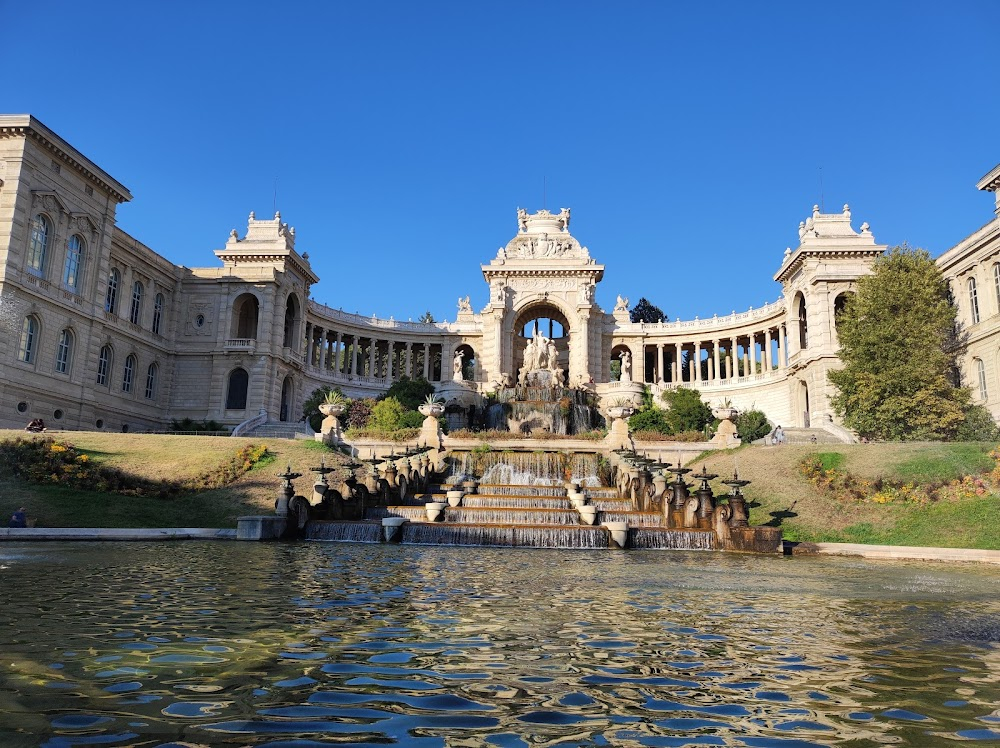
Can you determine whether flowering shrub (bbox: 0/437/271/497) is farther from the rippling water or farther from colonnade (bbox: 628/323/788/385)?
colonnade (bbox: 628/323/788/385)

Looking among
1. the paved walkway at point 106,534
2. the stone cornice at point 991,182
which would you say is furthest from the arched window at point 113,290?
the stone cornice at point 991,182

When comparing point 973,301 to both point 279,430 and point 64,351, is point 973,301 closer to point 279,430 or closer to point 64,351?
point 279,430

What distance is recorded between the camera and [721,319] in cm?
7412

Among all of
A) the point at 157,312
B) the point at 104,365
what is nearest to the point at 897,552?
the point at 104,365

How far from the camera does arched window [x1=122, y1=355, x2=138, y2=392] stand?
5294 centimetres

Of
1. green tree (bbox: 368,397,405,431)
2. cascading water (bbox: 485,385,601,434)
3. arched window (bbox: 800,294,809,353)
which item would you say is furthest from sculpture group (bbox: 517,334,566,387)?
arched window (bbox: 800,294,809,353)

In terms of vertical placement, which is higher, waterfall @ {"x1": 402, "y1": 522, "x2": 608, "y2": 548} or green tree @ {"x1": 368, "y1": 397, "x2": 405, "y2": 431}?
green tree @ {"x1": 368, "y1": 397, "x2": 405, "y2": 431}

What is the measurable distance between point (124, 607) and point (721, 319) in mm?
71944

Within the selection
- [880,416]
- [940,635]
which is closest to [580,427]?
[880,416]

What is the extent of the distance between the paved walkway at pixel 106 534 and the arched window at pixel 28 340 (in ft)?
89.7

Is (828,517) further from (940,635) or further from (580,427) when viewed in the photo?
(580,427)

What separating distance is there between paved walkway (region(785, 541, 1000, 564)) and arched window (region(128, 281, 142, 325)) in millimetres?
50922

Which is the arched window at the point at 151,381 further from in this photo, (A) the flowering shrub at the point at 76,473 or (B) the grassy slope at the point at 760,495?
(A) the flowering shrub at the point at 76,473

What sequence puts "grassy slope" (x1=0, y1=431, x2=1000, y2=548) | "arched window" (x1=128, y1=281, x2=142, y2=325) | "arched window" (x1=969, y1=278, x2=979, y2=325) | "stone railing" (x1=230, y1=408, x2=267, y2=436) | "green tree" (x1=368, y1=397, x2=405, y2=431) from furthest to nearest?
"arched window" (x1=128, y1=281, x2=142, y2=325)
"stone railing" (x1=230, y1=408, x2=267, y2=436)
"arched window" (x1=969, y1=278, x2=979, y2=325)
"green tree" (x1=368, y1=397, x2=405, y2=431)
"grassy slope" (x1=0, y1=431, x2=1000, y2=548)
